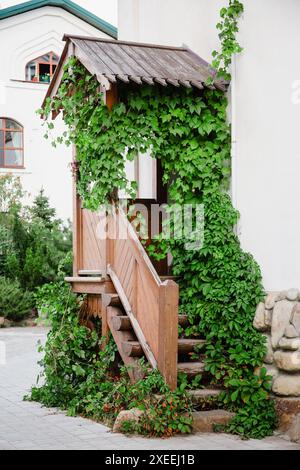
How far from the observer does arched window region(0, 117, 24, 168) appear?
2553cm

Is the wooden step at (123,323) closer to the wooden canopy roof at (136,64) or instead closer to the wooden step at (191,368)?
the wooden step at (191,368)

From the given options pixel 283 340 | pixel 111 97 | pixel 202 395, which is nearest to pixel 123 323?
pixel 202 395

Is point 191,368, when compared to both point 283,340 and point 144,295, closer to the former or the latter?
point 144,295

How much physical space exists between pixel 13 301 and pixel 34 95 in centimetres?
859

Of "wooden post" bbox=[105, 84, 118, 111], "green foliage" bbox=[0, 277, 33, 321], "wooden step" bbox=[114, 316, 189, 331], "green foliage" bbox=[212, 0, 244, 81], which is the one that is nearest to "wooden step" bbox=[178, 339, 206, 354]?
"wooden step" bbox=[114, 316, 189, 331]

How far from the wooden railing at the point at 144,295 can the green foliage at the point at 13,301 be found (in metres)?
10.4

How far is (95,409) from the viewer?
9.02m

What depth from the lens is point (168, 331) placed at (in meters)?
8.34

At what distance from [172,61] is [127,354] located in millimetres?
3588

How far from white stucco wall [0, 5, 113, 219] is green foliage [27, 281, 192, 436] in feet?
50.8

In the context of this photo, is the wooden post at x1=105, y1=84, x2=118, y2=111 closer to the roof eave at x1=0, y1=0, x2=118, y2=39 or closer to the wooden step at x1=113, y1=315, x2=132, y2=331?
the wooden step at x1=113, y1=315, x2=132, y2=331

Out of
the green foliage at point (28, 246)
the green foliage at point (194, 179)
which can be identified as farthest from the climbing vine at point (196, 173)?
the green foliage at point (28, 246)

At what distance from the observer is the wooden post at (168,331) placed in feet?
27.4
